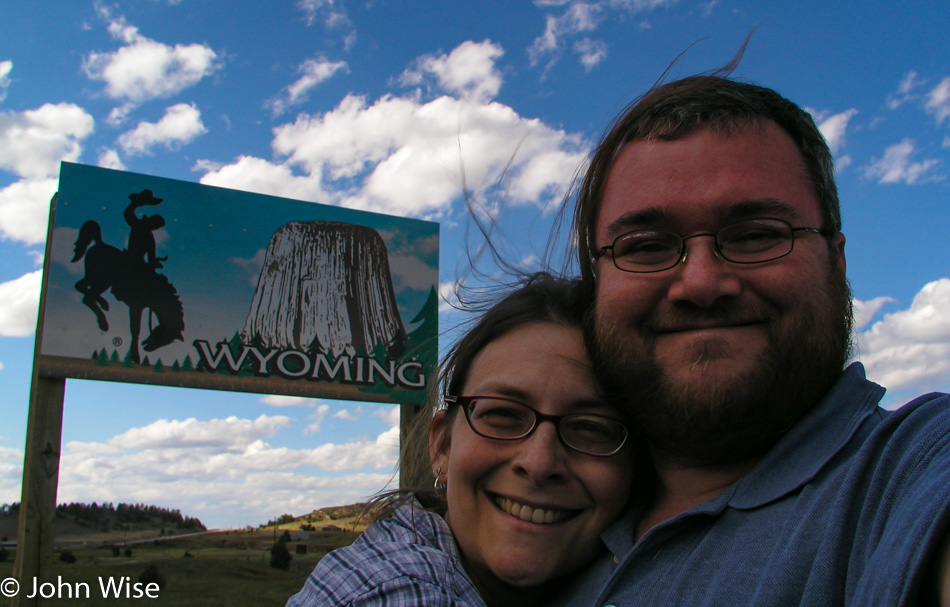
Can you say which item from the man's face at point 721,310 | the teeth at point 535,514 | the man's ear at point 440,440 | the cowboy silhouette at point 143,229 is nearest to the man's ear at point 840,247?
the man's face at point 721,310

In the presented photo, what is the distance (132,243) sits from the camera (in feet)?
14.8

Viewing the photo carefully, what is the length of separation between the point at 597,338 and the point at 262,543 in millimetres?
4057

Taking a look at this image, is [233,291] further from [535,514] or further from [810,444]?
[810,444]

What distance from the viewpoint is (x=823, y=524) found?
0.96 meters

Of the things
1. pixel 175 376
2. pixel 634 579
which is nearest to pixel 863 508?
pixel 634 579

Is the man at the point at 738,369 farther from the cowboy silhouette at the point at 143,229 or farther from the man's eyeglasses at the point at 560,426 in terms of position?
the cowboy silhouette at the point at 143,229

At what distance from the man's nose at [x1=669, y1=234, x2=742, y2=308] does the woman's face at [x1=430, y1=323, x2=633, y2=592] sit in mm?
329

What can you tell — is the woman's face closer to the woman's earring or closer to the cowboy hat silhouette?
the woman's earring

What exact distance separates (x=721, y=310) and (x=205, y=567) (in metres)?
4.32

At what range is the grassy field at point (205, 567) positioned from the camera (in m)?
4.07

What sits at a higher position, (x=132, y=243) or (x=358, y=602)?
(x=132, y=243)

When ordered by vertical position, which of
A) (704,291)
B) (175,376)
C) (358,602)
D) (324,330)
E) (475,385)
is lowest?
(358,602)

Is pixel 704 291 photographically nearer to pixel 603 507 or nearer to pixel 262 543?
pixel 603 507

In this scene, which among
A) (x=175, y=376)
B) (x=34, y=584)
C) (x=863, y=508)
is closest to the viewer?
(x=863, y=508)
